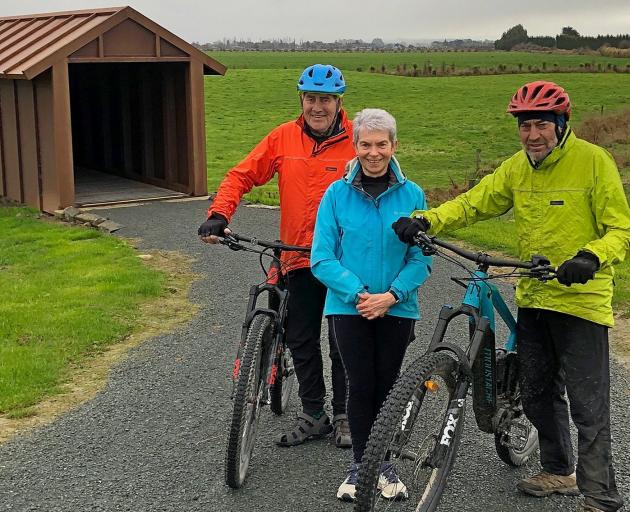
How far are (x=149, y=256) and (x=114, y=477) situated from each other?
21.6ft

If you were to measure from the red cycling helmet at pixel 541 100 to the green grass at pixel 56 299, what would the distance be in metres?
3.77

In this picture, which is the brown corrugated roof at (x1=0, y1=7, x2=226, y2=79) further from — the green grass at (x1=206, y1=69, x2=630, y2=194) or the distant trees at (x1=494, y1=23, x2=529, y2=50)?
the distant trees at (x1=494, y1=23, x2=529, y2=50)

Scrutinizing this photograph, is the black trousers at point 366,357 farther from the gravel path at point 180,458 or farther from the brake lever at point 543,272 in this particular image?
the brake lever at point 543,272

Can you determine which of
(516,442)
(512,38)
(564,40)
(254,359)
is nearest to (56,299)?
(254,359)

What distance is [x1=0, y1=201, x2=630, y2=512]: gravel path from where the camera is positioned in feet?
14.2

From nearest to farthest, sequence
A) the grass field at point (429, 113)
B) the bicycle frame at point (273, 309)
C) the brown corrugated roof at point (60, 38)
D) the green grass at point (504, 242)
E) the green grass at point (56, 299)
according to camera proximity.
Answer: the bicycle frame at point (273, 309) → the green grass at point (56, 299) → the green grass at point (504, 242) → the brown corrugated roof at point (60, 38) → the grass field at point (429, 113)

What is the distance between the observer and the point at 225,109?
39125 millimetres

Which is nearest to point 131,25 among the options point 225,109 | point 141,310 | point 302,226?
point 141,310

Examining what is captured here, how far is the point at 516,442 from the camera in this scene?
15.4 ft

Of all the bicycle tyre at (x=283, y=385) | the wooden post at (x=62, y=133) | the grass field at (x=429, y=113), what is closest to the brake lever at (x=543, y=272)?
the bicycle tyre at (x=283, y=385)

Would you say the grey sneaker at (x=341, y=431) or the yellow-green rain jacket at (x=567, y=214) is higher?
the yellow-green rain jacket at (x=567, y=214)

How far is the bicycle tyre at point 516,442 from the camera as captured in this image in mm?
4383

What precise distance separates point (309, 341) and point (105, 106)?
15.1 metres

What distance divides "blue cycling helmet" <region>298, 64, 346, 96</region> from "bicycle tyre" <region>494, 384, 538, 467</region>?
6.04 feet
